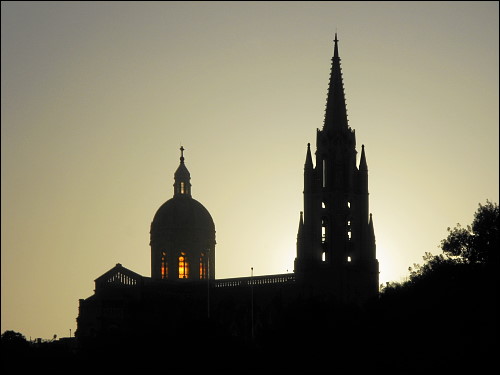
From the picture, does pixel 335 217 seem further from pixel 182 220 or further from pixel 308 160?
pixel 182 220

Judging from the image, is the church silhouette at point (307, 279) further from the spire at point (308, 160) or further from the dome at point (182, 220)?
the dome at point (182, 220)

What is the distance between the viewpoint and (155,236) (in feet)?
610

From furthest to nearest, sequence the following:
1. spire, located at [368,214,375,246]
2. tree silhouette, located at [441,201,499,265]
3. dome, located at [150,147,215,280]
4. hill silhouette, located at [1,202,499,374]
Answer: dome, located at [150,147,215,280]
spire, located at [368,214,375,246]
tree silhouette, located at [441,201,499,265]
hill silhouette, located at [1,202,499,374]

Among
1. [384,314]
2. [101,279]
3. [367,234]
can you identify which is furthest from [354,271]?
[384,314]

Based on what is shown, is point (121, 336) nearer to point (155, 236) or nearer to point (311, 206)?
point (311, 206)

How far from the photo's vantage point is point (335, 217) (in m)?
165

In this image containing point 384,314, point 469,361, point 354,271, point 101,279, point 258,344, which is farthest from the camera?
point 101,279

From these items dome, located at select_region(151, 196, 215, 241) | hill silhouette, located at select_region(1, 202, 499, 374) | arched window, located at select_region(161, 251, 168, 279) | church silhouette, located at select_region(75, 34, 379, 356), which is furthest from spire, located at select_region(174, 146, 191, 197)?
hill silhouette, located at select_region(1, 202, 499, 374)

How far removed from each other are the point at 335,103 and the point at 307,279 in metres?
13.3

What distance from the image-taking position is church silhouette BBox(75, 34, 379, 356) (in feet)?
538

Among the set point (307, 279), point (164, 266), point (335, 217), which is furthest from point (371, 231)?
point (164, 266)

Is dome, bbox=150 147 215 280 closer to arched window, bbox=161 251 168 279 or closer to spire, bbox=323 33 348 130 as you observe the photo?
arched window, bbox=161 251 168 279

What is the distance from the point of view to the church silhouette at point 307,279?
164125mm

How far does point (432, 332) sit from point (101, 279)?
61532 mm
